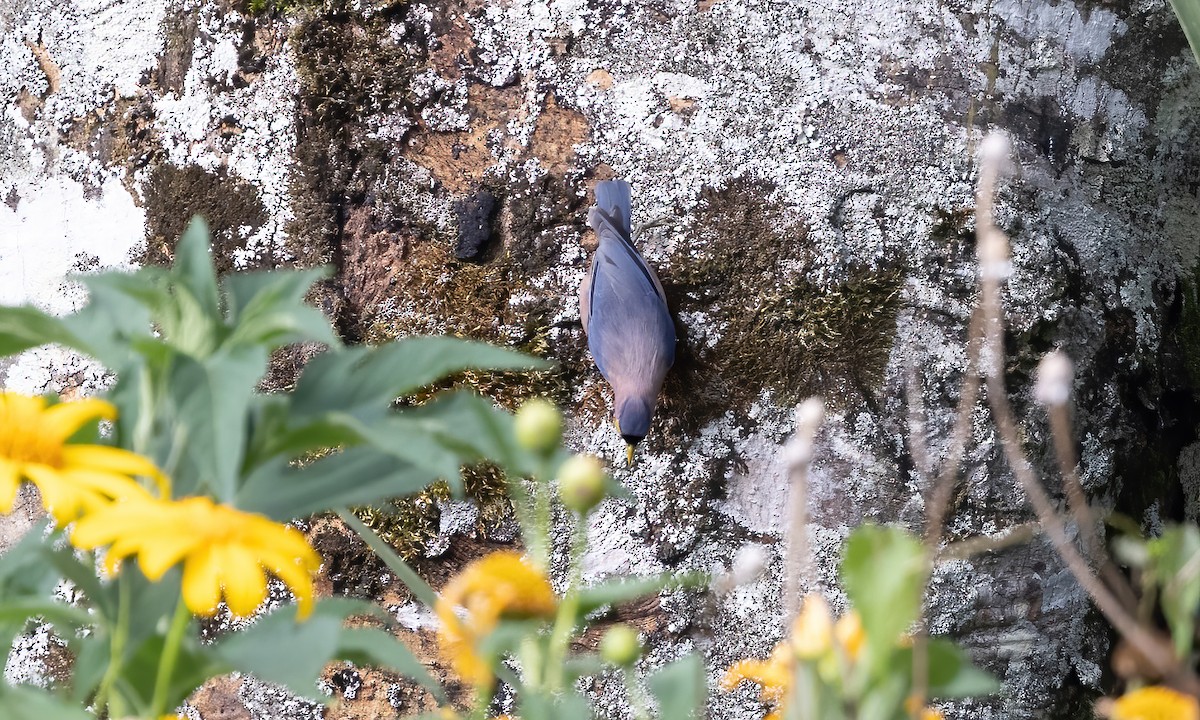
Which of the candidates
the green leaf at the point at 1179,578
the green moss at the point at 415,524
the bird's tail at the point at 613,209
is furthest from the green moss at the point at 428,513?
the green leaf at the point at 1179,578

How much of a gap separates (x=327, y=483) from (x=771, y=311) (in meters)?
1.28

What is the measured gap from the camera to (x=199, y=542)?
498 mm

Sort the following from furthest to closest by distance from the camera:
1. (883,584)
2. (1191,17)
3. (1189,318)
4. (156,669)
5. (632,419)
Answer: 1. (1189,318)
2. (632,419)
3. (1191,17)
4. (156,669)
5. (883,584)

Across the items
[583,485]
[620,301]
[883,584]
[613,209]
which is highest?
[613,209]

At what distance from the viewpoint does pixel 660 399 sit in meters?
1.83

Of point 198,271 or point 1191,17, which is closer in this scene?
point 198,271

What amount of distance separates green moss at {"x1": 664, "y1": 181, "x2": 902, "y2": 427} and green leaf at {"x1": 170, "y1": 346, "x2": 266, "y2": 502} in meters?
1.31

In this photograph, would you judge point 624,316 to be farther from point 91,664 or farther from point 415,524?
point 91,664

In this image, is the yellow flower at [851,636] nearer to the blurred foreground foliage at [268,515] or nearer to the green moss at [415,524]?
the blurred foreground foliage at [268,515]

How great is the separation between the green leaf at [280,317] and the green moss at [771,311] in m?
1.24

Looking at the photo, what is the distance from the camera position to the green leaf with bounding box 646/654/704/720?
562 millimetres

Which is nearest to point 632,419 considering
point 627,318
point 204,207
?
point 627,318

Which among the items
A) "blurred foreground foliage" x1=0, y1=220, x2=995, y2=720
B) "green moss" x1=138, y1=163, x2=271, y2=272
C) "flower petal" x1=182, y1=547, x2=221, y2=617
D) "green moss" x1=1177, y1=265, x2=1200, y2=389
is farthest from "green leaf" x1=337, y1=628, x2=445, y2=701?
"green moss" x1=1177, y1=265, x2=1200, y2=389

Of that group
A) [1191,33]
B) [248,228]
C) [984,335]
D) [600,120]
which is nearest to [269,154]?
[248,228]
